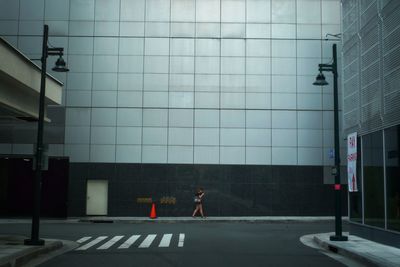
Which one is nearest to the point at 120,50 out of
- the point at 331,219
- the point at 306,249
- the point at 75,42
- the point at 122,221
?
the point at 75,42

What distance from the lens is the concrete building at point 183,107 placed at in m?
34.1

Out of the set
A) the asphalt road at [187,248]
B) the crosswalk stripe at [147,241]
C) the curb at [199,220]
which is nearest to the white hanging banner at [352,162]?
the asphalt road at [187,248]

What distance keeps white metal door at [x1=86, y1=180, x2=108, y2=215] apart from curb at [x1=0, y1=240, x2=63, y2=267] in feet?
52.0

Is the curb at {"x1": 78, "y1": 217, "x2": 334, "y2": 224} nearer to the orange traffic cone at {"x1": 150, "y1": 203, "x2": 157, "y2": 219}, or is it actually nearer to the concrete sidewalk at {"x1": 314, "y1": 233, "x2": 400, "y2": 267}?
the orange traffic cone at {"x1": 150, "y1": 203, "x2": 157, "y2": 219}

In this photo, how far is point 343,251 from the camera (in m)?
16.7

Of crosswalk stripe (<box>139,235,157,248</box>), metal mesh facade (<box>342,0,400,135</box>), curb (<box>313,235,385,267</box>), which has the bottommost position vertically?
crosswalk stripe (<box>139,235,157,248</box>)

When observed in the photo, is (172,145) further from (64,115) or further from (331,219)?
(331,219)

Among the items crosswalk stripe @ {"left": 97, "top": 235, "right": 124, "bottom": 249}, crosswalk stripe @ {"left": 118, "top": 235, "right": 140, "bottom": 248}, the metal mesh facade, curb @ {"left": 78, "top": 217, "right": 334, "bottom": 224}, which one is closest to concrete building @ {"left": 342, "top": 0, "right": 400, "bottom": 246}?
the metal mesh facade

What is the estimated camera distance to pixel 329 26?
35.2m

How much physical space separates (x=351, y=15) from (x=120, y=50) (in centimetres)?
1702

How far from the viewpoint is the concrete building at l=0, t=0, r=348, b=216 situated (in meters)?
34.1

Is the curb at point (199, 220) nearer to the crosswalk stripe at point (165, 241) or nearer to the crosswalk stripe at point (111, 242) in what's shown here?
the crosswalk stripe at point (165, 241)

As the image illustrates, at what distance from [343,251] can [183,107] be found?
19385 mm

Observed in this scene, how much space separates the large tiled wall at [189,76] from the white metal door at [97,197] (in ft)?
5.04
